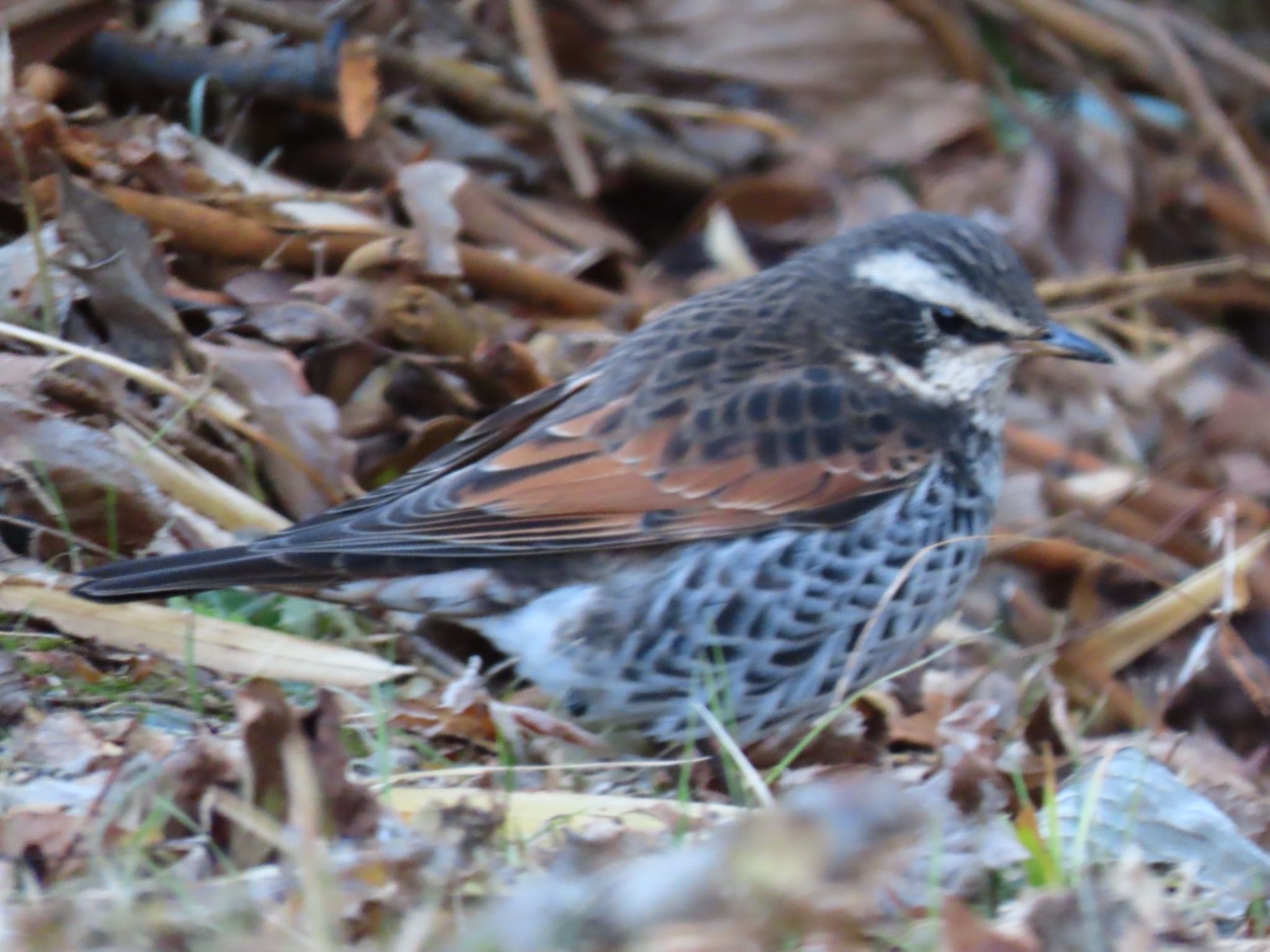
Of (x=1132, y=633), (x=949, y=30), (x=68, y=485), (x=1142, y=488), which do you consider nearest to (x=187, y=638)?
(x=68, y=485)

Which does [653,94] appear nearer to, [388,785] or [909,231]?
[909,231]

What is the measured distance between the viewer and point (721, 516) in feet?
12.2

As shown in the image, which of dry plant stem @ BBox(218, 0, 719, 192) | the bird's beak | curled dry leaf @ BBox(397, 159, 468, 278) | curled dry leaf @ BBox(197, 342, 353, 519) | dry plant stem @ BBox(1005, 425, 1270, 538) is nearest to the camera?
the bird's beak

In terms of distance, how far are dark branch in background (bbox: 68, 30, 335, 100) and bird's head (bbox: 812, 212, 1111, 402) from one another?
1936mm

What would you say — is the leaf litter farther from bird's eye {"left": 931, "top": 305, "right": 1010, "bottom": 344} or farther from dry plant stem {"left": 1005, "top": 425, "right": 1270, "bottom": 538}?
bird's eye {"left": 931, "top": 305, "right": 1010, "bottom": 344}

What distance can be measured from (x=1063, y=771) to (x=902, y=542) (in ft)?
2.19

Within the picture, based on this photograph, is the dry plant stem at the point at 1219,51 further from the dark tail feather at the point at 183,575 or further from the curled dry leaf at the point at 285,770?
the curled dry leaf at the point at 285,770

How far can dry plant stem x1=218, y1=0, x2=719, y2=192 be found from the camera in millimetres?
5031

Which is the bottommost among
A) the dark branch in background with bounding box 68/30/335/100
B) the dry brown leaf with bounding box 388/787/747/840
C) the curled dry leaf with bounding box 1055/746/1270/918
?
the curled dry leaf with bounding box 1055/746/1270/918

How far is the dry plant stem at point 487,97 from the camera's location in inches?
198

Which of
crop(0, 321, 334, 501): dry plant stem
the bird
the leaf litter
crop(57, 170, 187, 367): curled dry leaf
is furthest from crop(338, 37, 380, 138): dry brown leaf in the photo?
the bird

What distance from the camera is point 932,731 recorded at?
4.01 metres

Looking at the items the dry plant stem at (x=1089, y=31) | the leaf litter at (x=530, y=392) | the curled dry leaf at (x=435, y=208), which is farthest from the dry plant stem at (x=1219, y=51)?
the curled dry leaf at (x=435, y=208)

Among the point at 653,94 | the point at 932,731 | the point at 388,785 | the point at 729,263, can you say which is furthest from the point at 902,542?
the point at 653,94
